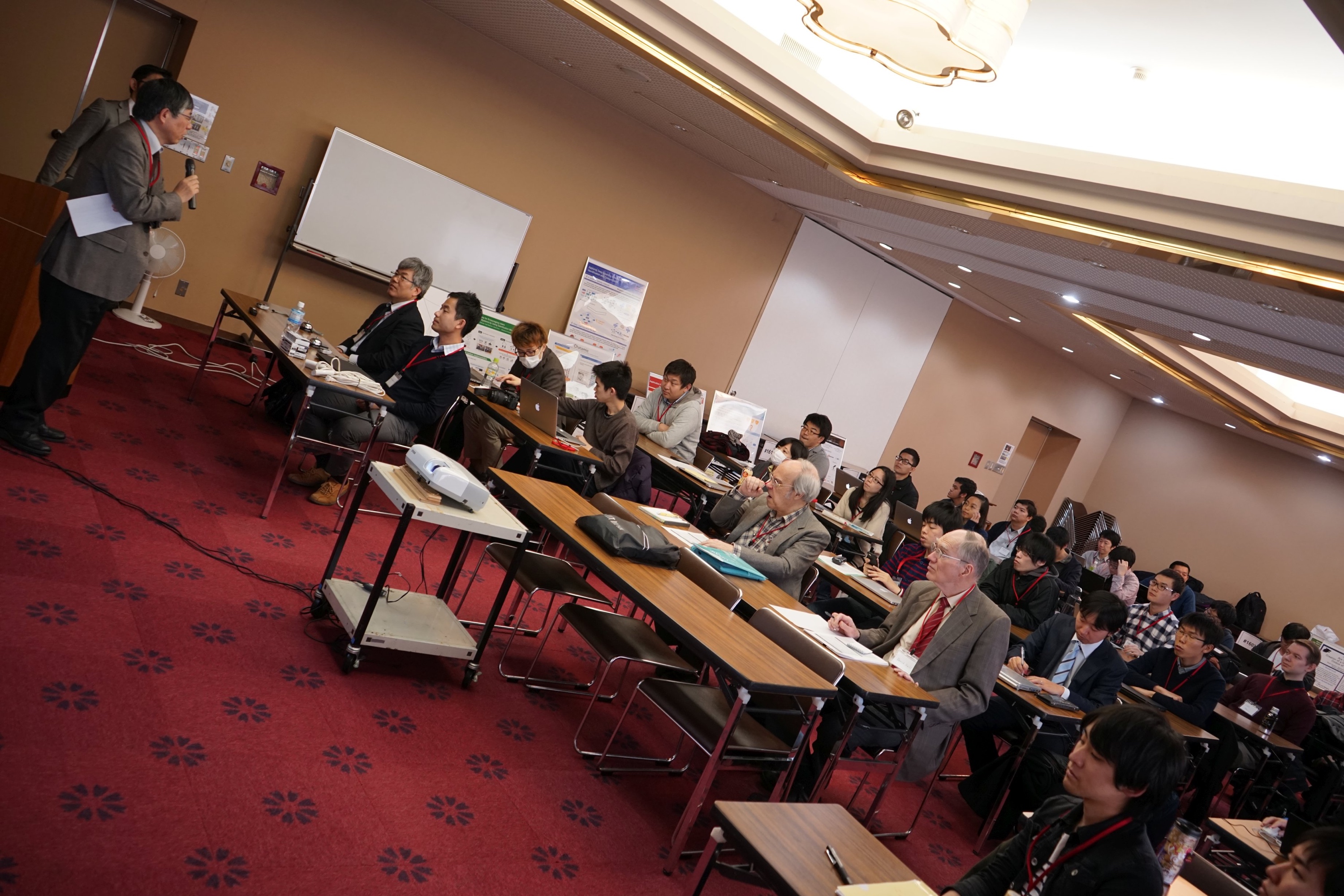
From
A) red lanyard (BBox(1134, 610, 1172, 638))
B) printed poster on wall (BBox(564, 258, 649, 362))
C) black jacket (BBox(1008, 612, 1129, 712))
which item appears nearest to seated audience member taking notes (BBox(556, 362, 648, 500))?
black jacket (BBox(1008, 612, 1129, 712))

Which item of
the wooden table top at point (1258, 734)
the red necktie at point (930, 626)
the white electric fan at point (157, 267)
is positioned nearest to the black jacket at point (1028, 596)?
the wooden table top at point (1258, 734)

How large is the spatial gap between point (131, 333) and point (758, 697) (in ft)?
19.2

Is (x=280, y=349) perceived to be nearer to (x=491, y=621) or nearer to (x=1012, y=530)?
(x=491, y=621)

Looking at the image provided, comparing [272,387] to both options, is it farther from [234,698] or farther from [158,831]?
[158,831]

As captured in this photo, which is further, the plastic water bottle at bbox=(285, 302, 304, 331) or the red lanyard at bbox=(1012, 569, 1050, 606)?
the red lanyard at bbox=(1012, 569, 1050, 606)

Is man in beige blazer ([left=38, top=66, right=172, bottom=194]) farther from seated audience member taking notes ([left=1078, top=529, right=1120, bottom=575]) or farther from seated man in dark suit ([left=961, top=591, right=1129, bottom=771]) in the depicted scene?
seated audience member taking notes ([left=1078, top=529, right=1120, bottom=575])

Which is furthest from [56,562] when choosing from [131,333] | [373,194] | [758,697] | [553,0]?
[373,194]

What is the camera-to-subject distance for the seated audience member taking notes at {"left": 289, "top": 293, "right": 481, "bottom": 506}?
4891 mm

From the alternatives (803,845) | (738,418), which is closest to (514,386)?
(738,418)

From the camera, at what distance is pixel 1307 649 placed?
6281mm

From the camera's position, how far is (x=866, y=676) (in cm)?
351

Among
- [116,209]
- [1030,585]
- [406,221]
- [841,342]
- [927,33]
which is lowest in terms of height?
[1030,585]

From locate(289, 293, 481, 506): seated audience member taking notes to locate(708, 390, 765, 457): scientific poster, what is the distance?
4.97 m

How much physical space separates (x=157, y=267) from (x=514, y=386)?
2931 millimetres
